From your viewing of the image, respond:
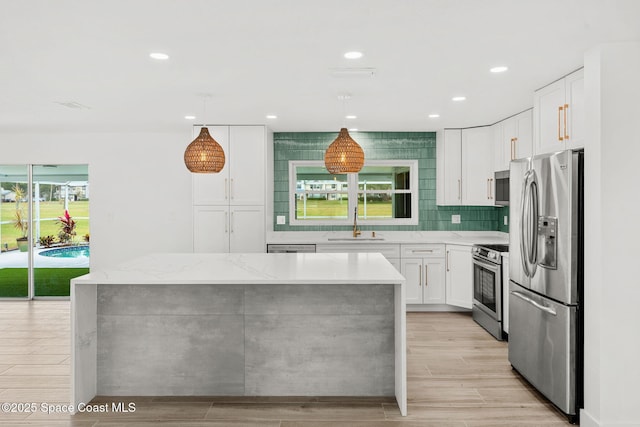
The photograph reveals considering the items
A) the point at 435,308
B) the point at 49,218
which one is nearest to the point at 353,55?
the point at 435,308

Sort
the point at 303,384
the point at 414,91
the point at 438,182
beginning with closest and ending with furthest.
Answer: the point at 303,384 → the point at 414,91 → the point at 438,182

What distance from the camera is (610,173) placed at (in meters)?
2.69

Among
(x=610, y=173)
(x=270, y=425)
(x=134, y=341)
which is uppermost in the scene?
(x=610, y=173)

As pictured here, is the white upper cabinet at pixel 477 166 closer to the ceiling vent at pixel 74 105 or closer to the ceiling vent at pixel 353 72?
the ceiling vent at pixel 353 72

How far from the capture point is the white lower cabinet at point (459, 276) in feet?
17.6

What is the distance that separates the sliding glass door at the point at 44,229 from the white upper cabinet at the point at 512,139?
527 centimetres

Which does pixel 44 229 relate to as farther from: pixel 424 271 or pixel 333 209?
pixel 424 271

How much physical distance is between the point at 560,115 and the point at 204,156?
108 inches

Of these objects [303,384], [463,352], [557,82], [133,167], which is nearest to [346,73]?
[557,82]

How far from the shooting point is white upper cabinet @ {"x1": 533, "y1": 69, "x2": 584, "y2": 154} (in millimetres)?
3301

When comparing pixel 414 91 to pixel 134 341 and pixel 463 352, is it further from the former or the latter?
pixel 134 341

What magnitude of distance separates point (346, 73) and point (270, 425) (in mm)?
2446

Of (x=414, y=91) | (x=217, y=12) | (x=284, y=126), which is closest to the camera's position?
(x=217, y=12)

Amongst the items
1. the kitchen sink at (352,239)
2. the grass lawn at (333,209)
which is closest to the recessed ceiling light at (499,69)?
the kitchen sink at (352,239)
